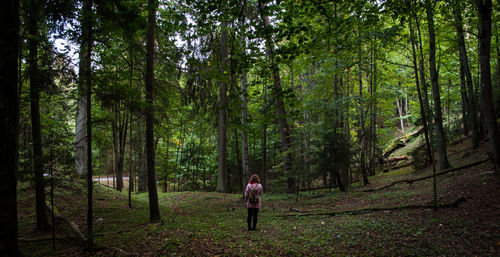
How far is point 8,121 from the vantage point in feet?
8.52

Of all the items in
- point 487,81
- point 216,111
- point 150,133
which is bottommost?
point 150,133

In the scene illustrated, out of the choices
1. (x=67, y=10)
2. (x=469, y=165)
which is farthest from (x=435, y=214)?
(x=67, y=10)

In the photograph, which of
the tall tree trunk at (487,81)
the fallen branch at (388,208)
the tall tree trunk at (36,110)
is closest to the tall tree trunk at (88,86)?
the tall tree trunk at (36,110)

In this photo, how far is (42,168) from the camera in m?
5.28

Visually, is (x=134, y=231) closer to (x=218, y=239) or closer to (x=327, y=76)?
(x=218, y=239)

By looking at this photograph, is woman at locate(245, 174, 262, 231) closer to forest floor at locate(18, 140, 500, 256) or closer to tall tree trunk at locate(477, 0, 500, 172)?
forest floor at locate(18, 140, 500, 256)

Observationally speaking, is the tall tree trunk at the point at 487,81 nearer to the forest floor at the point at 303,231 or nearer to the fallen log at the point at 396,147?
the forest floor at the point at 303,231

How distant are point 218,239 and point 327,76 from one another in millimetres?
11028

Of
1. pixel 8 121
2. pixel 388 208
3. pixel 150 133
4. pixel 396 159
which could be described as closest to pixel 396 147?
pixel 396 159

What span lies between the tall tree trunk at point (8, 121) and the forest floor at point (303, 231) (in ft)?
10.0

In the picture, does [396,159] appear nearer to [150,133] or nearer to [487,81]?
[487,81]

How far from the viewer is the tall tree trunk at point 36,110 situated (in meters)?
5.17

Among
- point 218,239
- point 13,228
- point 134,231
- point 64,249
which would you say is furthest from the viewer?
point 134,231

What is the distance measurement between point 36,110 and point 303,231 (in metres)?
7.76
